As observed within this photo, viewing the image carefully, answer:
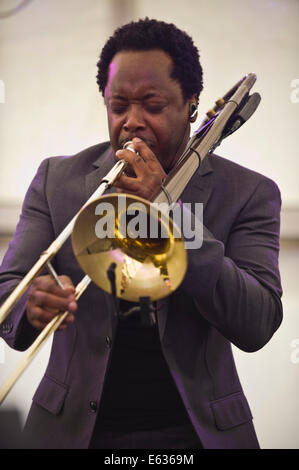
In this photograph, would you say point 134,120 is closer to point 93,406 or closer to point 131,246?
point 131,246

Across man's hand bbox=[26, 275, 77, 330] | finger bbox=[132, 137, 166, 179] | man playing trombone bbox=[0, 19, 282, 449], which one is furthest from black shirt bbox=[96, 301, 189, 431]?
finger bbox=[132, 137, 166, 179]

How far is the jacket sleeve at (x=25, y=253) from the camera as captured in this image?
1.45 metres

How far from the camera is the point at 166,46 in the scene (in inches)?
66.5

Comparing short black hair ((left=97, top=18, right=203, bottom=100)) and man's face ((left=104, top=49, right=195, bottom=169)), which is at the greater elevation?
short black hair ((left=97, top=18, right=203, bottom=100))

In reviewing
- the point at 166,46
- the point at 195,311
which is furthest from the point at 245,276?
the point at 166,46

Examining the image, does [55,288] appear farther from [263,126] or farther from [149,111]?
[263,126]

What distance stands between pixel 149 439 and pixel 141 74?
982mm

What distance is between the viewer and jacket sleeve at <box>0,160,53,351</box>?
57.1 inches

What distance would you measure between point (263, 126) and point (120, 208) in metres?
1.89

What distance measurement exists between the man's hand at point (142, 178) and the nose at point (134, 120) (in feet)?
0.94

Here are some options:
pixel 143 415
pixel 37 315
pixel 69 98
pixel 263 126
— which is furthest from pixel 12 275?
pixel 263 126

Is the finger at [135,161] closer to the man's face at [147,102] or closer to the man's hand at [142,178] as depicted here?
the man's hand at [142,178]

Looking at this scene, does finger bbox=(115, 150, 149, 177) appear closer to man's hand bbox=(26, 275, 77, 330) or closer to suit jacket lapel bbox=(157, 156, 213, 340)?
man's hand bbox=(26, 275, 77, 330)

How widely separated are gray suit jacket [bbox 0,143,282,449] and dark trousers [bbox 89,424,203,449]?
4 cm
